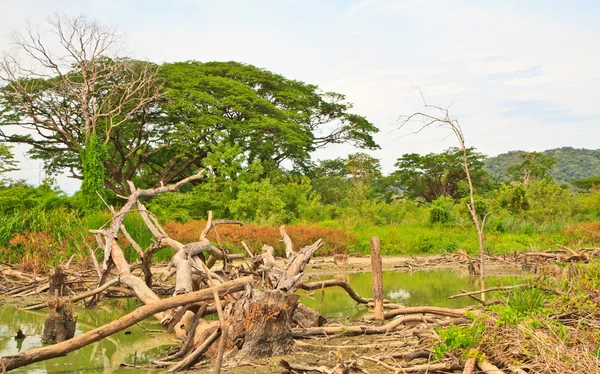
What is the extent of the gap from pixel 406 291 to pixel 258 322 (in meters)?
6.21

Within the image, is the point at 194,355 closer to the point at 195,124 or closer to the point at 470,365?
the point at 470,365

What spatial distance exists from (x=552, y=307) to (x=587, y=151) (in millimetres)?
76104

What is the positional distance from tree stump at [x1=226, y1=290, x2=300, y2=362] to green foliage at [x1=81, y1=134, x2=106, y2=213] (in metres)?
20.4

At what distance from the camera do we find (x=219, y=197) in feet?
79.8

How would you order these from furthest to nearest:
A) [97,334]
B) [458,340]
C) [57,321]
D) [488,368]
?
1. [57,321]
2. [97,334]
3. [458,340]
4. [488,368]

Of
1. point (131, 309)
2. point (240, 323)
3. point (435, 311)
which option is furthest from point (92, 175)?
point (435, 311)

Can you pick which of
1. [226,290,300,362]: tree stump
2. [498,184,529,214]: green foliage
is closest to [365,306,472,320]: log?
[226,290,300,362]: tree stump

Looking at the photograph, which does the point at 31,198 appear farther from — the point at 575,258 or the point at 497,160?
the point at 497,160

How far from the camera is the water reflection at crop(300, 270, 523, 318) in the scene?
868 cm

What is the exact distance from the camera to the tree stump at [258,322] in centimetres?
488

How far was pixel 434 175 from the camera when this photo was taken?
3731cm

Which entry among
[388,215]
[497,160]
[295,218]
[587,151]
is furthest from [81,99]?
[587,151]

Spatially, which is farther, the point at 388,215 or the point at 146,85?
the point at 146,85

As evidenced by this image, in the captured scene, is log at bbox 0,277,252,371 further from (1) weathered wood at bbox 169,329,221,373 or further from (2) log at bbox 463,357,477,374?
(2) log at bbox 463,357,477,374
